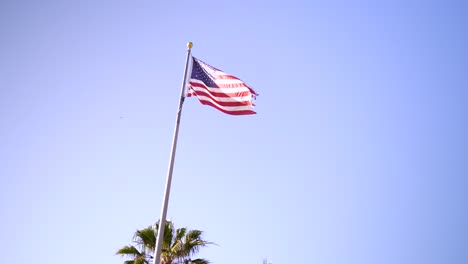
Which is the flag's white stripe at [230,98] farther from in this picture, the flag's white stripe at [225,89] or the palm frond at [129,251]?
the palm frond at [129,251]

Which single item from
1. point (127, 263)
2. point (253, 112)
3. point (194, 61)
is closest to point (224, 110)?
point (253, 112)

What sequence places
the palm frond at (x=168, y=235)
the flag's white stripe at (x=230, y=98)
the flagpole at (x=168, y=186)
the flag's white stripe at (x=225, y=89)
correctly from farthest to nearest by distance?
the palm frond at (x=168, y=235) → the flag's white stripe at (x=225, y=89) → the flag's white stripe at (x=230, y=98) → the flagpole at (x=168, y=186)

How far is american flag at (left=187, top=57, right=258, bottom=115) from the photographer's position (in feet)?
53.4

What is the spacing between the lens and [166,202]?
13.4 m

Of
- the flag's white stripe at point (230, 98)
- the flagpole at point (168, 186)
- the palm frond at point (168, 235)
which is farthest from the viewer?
the palm frond at point (168, 235)

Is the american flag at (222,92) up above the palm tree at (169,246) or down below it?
above

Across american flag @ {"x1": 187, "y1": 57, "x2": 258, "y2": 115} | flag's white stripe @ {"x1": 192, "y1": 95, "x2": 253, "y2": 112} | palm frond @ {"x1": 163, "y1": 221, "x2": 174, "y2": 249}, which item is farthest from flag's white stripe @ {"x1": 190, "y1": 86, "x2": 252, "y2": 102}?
palm frond @ {"x1": 163, "y1": 221, "x2": 174, "y2": 249}

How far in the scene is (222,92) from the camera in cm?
1659

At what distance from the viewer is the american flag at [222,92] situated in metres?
16.3

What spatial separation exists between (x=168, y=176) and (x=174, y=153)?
0.91 meters

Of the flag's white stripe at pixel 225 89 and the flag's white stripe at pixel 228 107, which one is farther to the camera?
the flag's white stripe at pixel 225 89

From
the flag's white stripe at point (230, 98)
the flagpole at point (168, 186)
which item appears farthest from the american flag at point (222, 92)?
the flagpole at point (168, 186)

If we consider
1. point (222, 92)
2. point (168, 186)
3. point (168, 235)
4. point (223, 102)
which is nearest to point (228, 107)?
point (223, 102)

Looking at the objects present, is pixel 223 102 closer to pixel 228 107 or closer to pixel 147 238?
pixel 228 107
